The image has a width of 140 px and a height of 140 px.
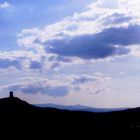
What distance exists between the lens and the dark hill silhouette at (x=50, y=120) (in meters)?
25.4

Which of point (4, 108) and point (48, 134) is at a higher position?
point (4, 108)

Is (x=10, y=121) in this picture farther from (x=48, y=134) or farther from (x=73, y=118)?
(x=73, y=118)

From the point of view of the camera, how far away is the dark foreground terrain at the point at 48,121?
82.9 feet

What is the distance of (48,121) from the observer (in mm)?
25953

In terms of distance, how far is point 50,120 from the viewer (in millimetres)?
26062

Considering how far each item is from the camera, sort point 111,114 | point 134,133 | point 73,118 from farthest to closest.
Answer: point 111,114 → point 73,118 → point 134,133

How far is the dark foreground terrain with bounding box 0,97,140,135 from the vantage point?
25.3m

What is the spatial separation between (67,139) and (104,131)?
8.97 ft

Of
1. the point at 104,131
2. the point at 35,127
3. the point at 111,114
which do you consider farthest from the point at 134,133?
the point at 35,127

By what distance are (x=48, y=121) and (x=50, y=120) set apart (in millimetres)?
188

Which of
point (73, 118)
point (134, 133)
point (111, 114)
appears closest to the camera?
point (134, 133)

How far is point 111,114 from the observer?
2911 cm

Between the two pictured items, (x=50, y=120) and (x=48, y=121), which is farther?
(x=50, y=120)

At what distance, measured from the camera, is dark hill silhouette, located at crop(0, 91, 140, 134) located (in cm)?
2538
